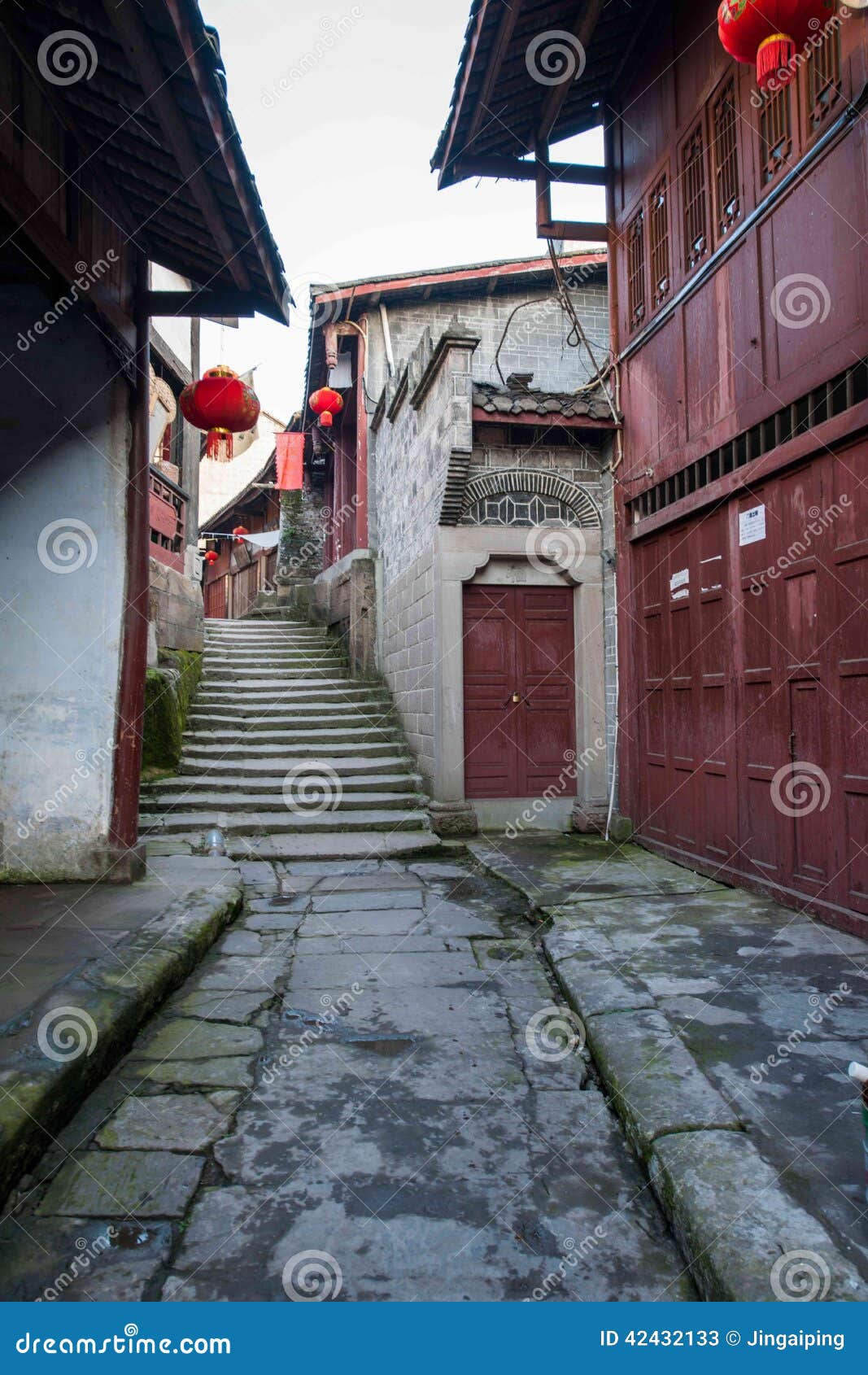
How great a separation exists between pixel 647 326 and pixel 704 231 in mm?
1009

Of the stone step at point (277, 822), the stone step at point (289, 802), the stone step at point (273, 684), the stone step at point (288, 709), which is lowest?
the stone step at point (277, 822)

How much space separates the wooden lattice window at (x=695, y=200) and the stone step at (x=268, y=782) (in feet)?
17.0

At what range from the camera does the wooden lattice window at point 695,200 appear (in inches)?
253

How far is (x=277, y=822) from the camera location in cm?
781

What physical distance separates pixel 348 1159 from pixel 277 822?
5269 millimetres

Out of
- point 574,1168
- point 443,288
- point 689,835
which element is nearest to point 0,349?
point 574,1168

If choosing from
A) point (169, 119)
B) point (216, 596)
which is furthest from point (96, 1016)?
point (216, 596)

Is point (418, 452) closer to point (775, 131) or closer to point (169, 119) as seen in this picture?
point (775, 131)

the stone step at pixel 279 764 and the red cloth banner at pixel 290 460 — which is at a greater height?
the red cloth banner at pixel 290 460

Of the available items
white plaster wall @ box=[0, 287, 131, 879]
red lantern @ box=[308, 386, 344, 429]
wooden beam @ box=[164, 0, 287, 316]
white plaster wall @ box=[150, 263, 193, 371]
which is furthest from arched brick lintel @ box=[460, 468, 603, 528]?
red lantern @ box=[308, 386, 344, 429]

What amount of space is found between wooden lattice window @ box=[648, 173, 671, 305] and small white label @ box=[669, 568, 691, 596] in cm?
232

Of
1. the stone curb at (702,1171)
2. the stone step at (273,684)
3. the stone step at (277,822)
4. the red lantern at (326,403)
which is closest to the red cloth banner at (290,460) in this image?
the red lantern at (326,403)

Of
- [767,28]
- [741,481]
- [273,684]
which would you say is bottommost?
[273,684]

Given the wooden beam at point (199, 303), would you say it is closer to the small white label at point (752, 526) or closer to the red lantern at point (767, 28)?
the red lantern at point (767, 28)
